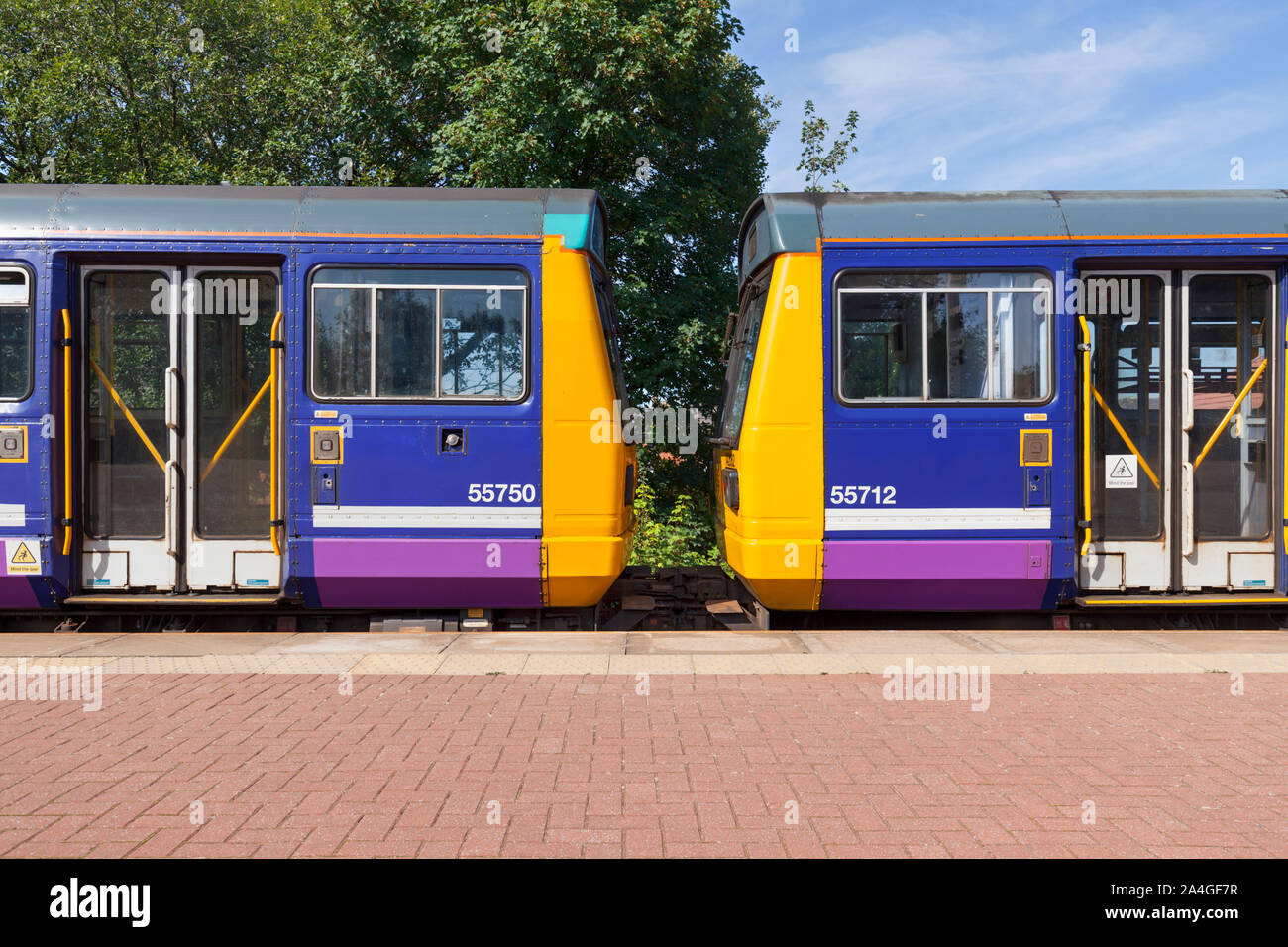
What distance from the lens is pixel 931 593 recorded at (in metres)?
7.57

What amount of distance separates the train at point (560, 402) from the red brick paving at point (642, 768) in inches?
65.4

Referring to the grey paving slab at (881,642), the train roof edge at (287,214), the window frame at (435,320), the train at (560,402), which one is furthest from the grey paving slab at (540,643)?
the train roof edge at (287,214)

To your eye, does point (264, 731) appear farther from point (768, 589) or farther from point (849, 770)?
point (768, 589)

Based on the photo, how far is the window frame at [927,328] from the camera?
750cm

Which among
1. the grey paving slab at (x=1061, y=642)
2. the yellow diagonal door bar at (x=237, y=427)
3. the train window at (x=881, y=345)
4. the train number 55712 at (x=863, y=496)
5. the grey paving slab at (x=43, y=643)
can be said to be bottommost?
the grey paving slab at (x=1061, y=642)

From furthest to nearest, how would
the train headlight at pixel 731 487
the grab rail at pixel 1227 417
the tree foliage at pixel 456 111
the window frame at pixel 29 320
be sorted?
the tree foliage at pixel 456 111 < the train headlight at pixel 731 487 < the grab rail at pixel 1227 417 < the window frame at pixel 29 320

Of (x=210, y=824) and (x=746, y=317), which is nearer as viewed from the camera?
(x=210, y=824)

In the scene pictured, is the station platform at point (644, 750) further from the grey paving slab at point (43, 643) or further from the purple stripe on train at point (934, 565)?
the purple stripe on train at point (934, 565)

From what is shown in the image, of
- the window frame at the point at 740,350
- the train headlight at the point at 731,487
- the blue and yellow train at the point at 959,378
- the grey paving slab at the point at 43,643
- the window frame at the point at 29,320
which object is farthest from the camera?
the train headlight at the point at 731,487

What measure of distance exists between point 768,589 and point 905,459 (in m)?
1.49

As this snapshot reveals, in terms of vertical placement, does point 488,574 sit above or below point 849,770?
above

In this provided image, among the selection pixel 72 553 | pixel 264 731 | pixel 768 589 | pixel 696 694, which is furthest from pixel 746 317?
pixel 72 553

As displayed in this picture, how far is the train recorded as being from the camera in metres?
7.44

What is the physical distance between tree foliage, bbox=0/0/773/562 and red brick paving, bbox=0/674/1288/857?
38.7 feet
